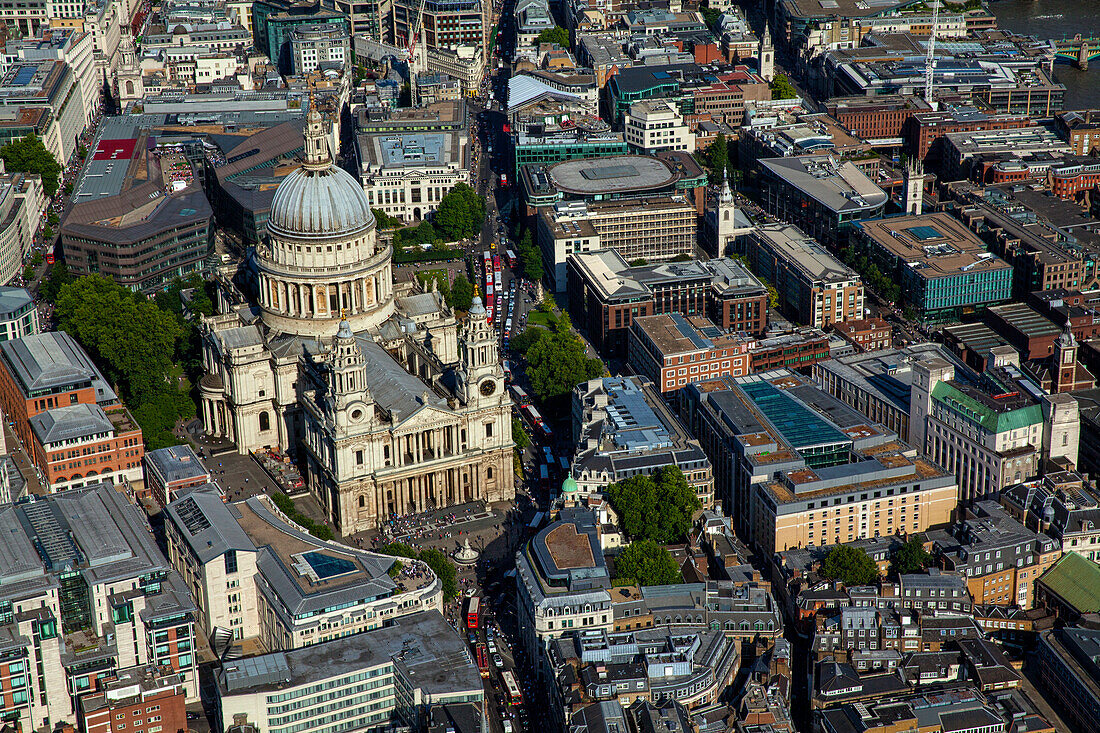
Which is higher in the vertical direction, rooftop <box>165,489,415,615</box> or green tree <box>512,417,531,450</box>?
rooftop <box>165,489,415,615</box>

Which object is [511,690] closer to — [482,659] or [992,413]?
[482,659]

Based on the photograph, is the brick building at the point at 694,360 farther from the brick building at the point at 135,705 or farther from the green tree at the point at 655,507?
the brick building at the point at 135,705

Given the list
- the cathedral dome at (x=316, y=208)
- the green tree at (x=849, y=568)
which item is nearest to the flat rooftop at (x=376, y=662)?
the green tree at (x=849, y=568)

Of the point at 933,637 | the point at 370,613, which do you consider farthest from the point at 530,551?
the point at 933,637

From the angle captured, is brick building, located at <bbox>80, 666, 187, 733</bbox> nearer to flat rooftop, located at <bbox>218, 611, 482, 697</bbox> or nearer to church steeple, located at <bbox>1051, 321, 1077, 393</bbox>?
flat rooftop, located at <bbox>218, 611, 482, 697</bbox>

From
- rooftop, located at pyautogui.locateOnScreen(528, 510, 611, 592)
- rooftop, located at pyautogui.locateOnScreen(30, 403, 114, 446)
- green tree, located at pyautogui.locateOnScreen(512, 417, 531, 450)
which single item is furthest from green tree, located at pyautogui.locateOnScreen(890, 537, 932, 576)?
rooftop, located at pyautogui.locateOnScreen(30, 403, 114, 446)

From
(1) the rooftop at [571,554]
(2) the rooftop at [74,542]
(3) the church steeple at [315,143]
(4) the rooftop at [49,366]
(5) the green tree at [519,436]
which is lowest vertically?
(5) the green tree at [519,436]

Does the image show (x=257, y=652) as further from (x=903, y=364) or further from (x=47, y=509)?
(x=903, y=364)
